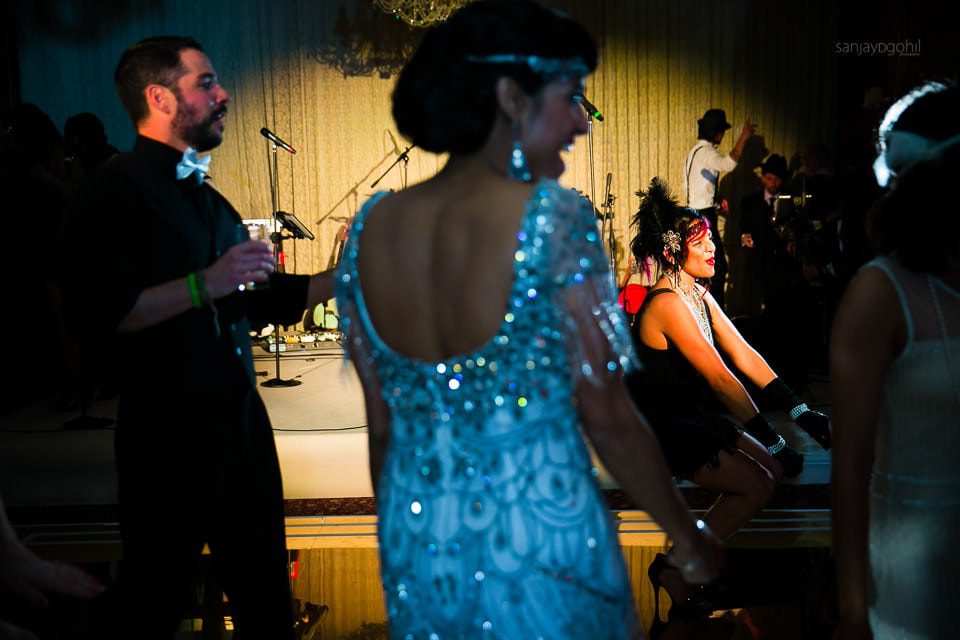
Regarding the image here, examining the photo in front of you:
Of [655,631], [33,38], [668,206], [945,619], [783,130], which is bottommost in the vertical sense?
[655,631]

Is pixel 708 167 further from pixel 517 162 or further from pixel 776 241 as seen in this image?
pixel 517 162

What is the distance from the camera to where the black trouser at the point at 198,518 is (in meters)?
2.19

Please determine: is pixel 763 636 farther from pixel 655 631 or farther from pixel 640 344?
pixel 640 344

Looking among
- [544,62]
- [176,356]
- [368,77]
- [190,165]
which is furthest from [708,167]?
[544,62]

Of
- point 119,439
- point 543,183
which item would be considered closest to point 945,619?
point 543,183

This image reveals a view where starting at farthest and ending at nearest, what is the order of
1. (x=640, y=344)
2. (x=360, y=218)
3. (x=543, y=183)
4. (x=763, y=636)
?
(x=640, y=344)
(x=763, y=636)
(x=360, y=218)
(x=543, y=183)

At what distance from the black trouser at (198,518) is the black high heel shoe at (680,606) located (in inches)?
52.3

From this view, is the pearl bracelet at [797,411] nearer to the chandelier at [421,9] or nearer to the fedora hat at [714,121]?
the fedora hat at [714,121]

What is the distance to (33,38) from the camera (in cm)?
980

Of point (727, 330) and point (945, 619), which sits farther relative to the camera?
point (727, 330)

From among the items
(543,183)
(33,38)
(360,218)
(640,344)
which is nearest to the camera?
(543,183)

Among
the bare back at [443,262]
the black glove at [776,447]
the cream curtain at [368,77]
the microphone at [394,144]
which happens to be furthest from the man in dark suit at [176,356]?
the microphone at [394,144]

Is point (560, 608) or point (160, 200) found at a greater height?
point (160, 200)

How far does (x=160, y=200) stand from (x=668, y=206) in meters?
1.98
